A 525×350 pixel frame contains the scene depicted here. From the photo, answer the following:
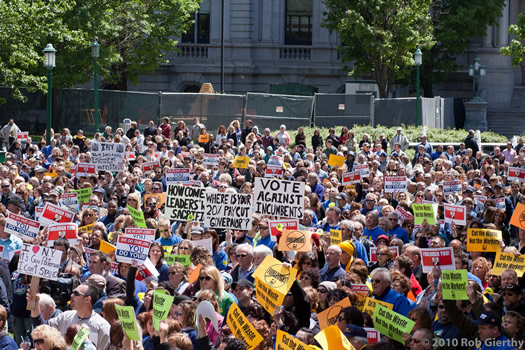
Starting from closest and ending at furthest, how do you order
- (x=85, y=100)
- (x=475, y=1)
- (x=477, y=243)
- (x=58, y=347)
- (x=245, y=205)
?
(x=58, y=347) < (x=477, y=243) < (x=245, y=205) < (x=85, y=100) < (x=475, y=1)

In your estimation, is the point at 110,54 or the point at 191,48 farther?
the point at 191,48

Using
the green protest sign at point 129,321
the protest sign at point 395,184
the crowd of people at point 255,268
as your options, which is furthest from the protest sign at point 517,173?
the green protest sign at point 129,321

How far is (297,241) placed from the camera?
12.6 metres

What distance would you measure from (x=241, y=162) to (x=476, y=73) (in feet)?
85.5

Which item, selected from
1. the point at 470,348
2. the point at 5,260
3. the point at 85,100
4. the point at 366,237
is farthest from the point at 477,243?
the point at 85,100

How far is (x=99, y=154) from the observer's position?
21.8 meters

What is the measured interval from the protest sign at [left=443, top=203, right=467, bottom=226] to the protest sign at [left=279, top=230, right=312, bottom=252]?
151 inches

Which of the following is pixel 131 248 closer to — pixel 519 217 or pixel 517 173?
pixel 519 217

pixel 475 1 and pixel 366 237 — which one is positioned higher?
pixel 475 1

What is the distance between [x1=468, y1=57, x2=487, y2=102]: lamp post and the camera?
46031 mm

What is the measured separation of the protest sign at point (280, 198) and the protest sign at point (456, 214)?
8.45 ft

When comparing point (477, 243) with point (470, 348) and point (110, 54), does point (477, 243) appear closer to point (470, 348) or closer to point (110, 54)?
point (470, 348)

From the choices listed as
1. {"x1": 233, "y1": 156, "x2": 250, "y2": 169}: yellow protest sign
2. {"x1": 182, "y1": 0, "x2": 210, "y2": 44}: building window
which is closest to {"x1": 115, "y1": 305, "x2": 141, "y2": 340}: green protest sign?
{"x1": 233, "y1": 156, "x2": 250, "y2": 169}: yellow protest sign

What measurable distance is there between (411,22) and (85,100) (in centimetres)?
1369
